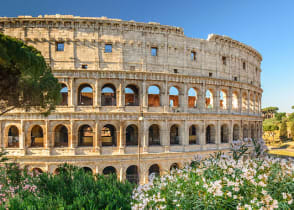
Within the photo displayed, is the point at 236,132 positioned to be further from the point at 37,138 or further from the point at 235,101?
the point at 37,138

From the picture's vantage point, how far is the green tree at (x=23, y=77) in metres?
8.97

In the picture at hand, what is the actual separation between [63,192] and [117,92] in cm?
1137

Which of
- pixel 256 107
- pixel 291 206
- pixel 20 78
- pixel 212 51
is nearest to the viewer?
pixel 291 206

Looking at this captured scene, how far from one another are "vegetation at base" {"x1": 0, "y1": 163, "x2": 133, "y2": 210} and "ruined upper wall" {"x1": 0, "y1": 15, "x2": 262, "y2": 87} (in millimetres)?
10854

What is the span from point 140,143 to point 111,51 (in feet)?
31.2

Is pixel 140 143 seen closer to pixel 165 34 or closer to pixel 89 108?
pixel 89 108

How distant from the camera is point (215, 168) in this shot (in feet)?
19.7

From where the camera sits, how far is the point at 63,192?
21.4 feet

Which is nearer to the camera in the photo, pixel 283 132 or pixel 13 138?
pixel 13 138

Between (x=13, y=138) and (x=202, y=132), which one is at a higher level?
(x=202, y=132)

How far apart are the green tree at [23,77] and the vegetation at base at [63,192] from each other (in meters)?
4.35

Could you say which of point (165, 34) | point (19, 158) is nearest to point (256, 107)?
point (165, 34)

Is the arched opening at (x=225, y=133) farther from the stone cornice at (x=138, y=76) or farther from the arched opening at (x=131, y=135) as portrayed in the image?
the arched opening at (x=131, y=135)

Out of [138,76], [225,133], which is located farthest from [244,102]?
[138,76]
